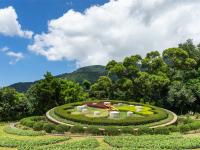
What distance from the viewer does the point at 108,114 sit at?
35250 millimetres

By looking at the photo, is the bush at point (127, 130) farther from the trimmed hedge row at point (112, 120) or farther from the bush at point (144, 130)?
the trimmed hedge row at point (112, 120)

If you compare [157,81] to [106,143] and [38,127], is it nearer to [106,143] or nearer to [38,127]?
[38,127]

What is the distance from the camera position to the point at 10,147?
81.5 ft

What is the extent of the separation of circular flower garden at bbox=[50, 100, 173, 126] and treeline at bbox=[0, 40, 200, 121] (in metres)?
10.9

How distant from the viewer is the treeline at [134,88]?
5156 cm

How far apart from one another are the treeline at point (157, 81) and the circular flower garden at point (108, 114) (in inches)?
424

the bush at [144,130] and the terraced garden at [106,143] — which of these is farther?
the bush at [144,130]

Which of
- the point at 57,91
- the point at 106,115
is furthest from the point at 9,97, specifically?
the point at 106,115

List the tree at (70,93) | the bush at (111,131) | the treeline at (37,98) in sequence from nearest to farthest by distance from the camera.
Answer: the bush at (111,131), the treeline at (37,98), the tree at (70,93)

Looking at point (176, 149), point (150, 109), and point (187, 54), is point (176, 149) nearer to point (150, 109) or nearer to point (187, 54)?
point (150, 109)

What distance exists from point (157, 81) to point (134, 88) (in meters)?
4.06

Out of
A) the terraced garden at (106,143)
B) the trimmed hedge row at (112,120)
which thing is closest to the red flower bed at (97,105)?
the trimmed hedge row at (112,120)

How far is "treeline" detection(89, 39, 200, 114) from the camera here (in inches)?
2053

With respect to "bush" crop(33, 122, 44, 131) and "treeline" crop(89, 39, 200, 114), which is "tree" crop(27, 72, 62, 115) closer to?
"treeline" crop(89, 39, 200, 114)
